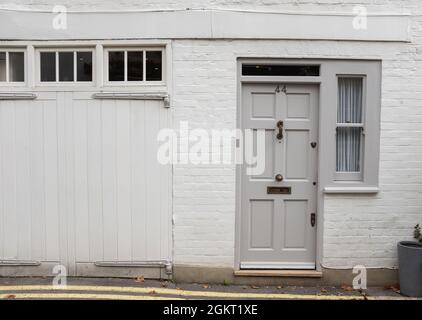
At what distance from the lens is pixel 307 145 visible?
6.79 m

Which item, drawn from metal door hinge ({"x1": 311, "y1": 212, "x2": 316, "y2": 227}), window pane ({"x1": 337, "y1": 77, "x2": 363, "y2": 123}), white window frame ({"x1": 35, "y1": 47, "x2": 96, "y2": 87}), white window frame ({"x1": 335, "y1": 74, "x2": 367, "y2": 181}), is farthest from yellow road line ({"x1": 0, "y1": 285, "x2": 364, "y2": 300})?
white window frame ({"x1": 35, "y1": 47, "x2": 96, "y2": 87})

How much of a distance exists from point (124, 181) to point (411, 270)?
3799mm

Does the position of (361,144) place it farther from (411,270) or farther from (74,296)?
(74,296)

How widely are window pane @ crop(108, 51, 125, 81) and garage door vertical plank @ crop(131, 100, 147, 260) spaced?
416mm

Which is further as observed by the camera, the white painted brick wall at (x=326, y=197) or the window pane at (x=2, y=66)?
the window pane at (x=2, y=66)

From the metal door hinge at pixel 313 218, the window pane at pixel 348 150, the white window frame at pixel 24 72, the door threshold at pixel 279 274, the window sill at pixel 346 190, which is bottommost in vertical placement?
the door threshold at pixel 279 274

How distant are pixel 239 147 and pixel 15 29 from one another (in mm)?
3260

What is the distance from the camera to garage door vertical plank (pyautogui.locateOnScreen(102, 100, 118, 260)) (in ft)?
21.8

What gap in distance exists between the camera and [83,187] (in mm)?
6676

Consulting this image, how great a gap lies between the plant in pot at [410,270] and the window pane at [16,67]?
5.40m

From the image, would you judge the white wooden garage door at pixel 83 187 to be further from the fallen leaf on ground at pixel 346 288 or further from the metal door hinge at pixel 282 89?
the fallen leaf on ground at pixel 346 288

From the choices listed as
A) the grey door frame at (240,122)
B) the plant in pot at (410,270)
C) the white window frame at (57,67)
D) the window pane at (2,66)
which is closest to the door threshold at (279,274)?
the grey door frame at (240,122)

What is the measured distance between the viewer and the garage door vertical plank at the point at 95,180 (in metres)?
6.65

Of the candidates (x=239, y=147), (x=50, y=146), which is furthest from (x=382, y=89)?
(x=50, y=146)
